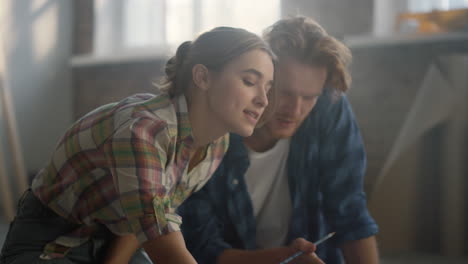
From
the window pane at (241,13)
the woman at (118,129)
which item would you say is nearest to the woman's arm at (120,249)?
the woman at (118,129)

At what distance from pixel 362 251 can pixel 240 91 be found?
0.52m

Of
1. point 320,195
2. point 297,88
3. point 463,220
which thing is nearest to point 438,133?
point 463,220

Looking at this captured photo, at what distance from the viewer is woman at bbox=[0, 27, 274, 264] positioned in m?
0.89

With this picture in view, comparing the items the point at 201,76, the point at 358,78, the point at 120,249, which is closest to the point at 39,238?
the point at 120,249

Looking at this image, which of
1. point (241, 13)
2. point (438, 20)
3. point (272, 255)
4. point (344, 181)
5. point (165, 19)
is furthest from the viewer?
point (165, 19)

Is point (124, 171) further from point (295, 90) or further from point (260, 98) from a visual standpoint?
point (295, 90)

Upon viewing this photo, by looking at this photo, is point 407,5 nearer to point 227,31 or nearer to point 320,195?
point 320,195

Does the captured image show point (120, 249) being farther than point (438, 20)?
No

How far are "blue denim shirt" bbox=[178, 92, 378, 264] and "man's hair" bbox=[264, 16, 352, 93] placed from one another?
12 centimetres

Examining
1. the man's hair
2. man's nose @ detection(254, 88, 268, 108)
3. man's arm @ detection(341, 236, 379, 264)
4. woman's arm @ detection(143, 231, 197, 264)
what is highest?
the man's hair

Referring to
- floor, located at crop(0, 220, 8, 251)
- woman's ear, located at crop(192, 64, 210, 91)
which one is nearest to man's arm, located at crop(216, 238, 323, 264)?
woman's ear, located at crop(192, 64, 210, 91)

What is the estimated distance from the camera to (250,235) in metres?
1.22

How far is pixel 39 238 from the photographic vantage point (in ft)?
3.08

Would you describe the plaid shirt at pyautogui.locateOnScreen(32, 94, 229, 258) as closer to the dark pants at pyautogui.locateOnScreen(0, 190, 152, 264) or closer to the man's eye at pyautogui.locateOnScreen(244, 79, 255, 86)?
the dark pants at pyautogui.locateOnScreen(0, 190, 152, 264)
